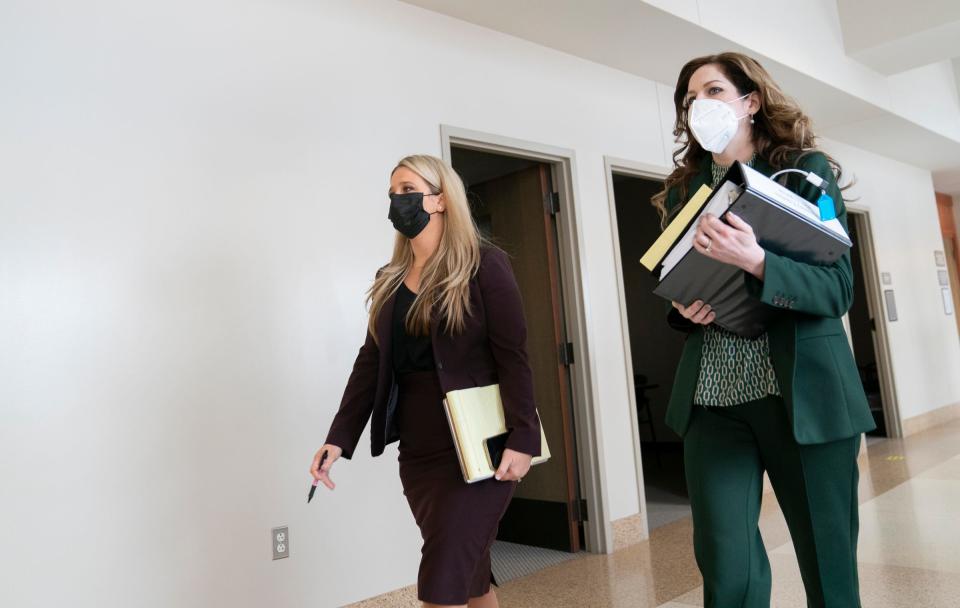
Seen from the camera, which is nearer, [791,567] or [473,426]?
[473,426]

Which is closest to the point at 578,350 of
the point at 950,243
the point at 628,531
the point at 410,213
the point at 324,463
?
the point at 628,531

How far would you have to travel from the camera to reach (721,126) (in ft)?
5.14

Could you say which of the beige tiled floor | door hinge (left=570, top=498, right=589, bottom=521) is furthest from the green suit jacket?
door hinge (left=570, top=498, right=589, bottom=521)

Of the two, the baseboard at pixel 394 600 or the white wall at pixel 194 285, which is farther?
the baseboard at pixel 394 600

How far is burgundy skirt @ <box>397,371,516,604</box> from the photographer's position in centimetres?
165

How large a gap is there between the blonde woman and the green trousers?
0.41 m

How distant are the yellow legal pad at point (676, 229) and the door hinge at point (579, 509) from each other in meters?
2.78

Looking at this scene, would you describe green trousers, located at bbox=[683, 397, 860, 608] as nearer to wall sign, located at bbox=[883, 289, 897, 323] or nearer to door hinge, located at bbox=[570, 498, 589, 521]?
door hinge, located at bbox=[570, 498, 589, 521]

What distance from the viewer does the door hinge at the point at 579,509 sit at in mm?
4062

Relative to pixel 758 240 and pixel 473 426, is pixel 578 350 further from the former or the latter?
pixel 758 240

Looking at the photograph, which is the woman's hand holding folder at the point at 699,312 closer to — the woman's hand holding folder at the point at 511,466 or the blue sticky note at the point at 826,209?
the blue sticky note at the point at 826,209

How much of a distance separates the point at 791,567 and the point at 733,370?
2.22 metres

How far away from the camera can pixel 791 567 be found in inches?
129

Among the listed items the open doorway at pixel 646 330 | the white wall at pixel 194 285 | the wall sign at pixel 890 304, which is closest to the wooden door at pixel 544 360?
the white wall at pixel 194 285
